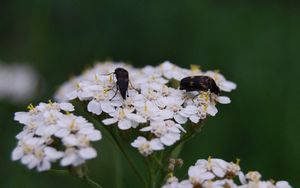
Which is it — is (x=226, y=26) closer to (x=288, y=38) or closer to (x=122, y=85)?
(x=288, y=38)

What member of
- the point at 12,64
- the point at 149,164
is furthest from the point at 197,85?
the point at 12,64

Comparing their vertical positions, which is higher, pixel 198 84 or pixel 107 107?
pixel 198 84

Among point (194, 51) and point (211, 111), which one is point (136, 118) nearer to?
point (211, 111)

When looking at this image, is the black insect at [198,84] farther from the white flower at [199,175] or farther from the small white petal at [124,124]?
the white flower at [199,175]

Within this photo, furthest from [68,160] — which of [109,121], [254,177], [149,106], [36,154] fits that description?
[254,177]

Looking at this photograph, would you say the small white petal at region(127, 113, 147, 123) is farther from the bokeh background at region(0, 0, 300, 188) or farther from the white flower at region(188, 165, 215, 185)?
the bokeh background at region(0, 0, 300, 188)
